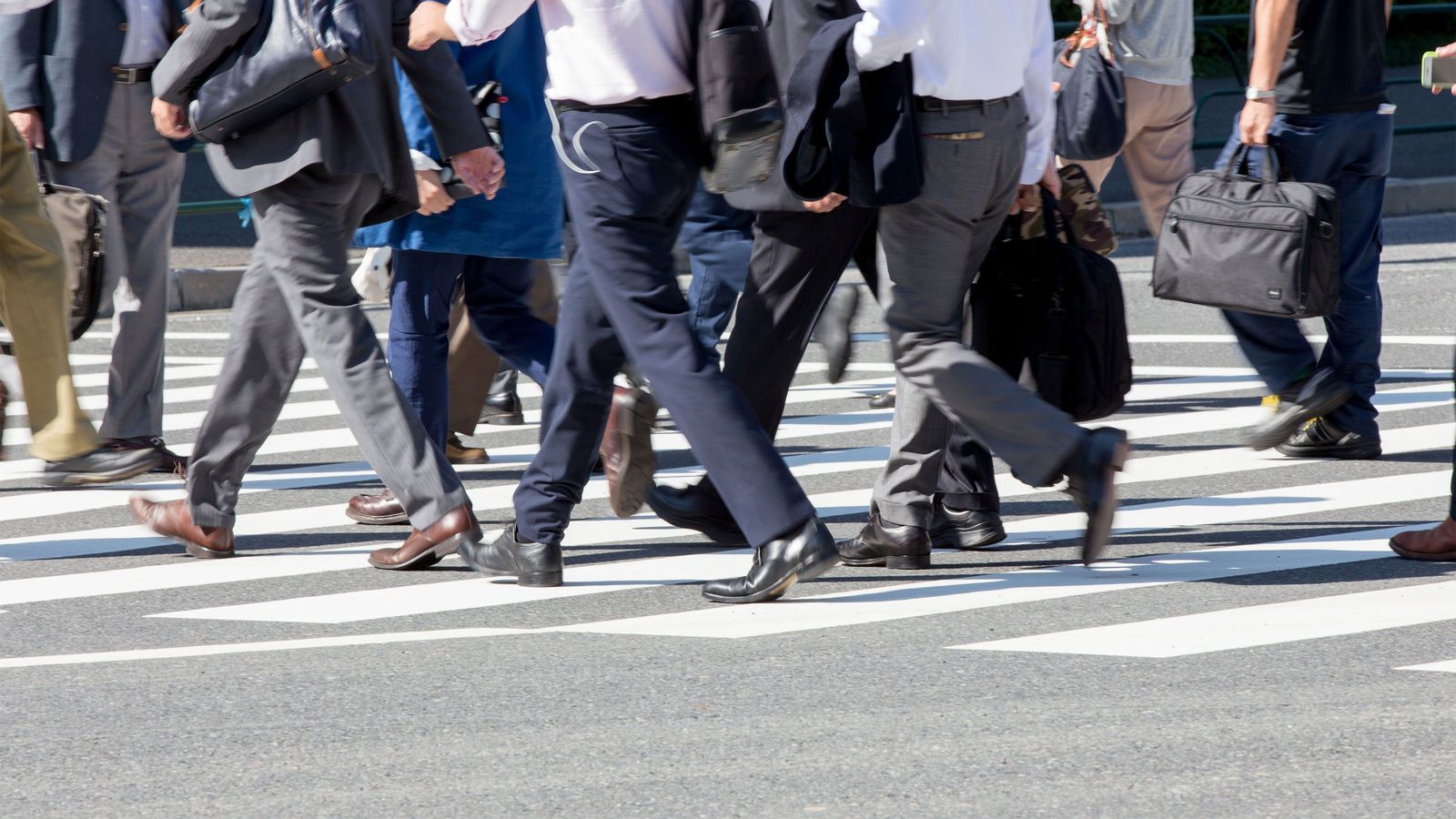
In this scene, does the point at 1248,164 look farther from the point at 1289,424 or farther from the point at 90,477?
the point at 90,477

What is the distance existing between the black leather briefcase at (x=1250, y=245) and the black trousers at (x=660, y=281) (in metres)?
2.12

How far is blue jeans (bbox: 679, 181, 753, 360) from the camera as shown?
6965mm

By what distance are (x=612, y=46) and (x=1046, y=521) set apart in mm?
2089

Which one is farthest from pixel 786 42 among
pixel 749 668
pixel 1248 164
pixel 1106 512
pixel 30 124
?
pixel 30 124

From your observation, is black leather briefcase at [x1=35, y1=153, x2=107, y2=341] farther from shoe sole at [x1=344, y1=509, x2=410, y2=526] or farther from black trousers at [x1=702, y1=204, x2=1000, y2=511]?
black trousers at [x1=702, y1=204, x2=1000, y2=511]

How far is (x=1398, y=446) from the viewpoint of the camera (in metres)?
7.41

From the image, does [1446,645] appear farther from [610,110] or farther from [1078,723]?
[610,110]

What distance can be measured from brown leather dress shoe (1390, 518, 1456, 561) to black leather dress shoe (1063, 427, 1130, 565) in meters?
0.87

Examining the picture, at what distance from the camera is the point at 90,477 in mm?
7039

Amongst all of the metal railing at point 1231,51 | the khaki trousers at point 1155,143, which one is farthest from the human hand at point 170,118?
the metal railing at point 1231,51

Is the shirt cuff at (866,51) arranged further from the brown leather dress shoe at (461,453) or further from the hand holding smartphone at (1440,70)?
the brown leather dress shoe at (461,453)

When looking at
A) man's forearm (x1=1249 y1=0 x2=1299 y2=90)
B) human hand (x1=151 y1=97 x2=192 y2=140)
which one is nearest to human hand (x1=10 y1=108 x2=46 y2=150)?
human hand (x1=151 y1=97 x2=192 y2=140)

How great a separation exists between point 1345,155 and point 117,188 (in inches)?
155

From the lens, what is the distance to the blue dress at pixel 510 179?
6.17 m
